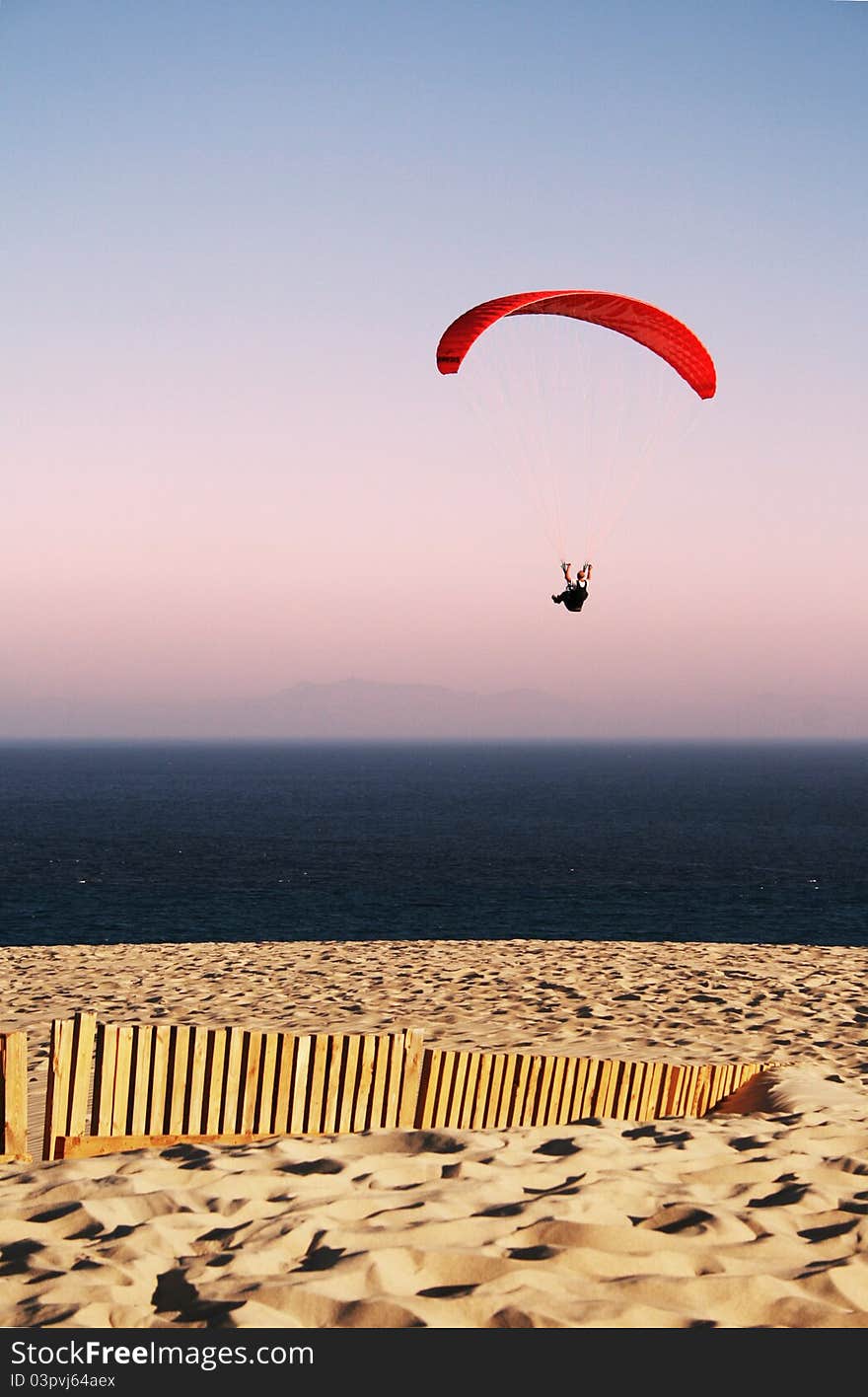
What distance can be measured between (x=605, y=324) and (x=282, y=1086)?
50.9 ft

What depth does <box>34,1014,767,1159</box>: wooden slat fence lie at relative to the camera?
25.7 ft

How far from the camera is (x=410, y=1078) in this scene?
29.2 ft

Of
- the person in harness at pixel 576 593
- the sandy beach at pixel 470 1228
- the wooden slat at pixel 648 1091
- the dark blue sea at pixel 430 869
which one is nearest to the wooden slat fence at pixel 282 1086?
the wooden slat at pixel 648 1091

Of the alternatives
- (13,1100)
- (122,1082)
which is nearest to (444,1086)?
(122,1082)

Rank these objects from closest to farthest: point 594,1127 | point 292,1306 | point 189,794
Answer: point 292,1306
point 594,1127
point 189,794

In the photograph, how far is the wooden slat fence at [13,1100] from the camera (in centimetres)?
761

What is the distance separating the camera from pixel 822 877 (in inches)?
2788

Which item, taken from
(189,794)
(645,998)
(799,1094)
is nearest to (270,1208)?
(799,1094)

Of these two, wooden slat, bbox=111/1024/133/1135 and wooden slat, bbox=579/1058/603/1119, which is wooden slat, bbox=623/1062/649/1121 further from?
wooden slat, bbox=111/1024/133/1135

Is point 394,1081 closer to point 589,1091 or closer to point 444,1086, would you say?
point 444,1086

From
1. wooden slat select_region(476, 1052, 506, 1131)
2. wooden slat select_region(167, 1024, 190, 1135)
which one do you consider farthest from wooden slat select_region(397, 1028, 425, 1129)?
wooden slat select_region(167, 1024, 190, 1135)

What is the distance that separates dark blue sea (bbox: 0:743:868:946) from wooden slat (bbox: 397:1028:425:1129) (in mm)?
39410
